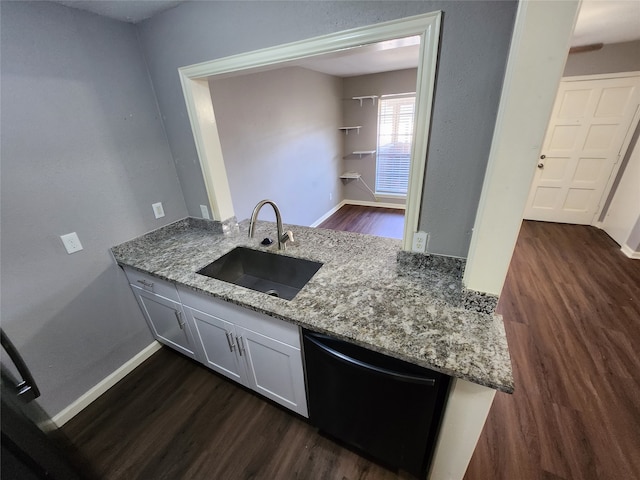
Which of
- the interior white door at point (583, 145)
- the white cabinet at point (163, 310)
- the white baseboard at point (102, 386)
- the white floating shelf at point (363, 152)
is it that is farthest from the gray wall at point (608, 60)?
the white baseboard at point (102, 386)

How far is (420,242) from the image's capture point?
4.32ft

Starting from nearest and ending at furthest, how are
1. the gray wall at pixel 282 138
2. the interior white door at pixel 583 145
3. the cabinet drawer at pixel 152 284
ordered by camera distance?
the cabinet drawer at pixel 152 284 < the gray wall at pixel 282 138 < the interior white door at pixel 583 145

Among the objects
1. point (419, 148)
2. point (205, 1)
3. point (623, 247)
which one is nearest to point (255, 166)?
point (205, 1)

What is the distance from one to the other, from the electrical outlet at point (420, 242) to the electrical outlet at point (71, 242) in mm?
1946

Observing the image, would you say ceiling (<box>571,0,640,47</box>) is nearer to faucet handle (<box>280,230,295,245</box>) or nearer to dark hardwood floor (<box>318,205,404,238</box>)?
faucet handle (<box>280,230,295,245</box>)

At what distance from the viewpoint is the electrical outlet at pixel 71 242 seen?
1.45 metres

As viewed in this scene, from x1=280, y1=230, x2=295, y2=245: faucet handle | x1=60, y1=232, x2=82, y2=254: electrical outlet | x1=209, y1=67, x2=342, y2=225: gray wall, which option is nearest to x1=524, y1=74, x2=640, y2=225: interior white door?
x1=209, y1=67, x2=342, y2=225: gray wall

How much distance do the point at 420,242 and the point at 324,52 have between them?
3.34 feet

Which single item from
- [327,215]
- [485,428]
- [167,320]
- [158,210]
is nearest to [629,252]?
[485,428]

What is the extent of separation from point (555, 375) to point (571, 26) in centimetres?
205

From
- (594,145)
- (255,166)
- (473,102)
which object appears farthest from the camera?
(594,145)

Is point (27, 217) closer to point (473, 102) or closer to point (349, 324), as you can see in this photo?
point (349, 324)

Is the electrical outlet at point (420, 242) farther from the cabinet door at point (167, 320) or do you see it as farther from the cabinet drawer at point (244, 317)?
the cabinet door at point (167, 320)

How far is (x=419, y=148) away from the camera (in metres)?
1.13
